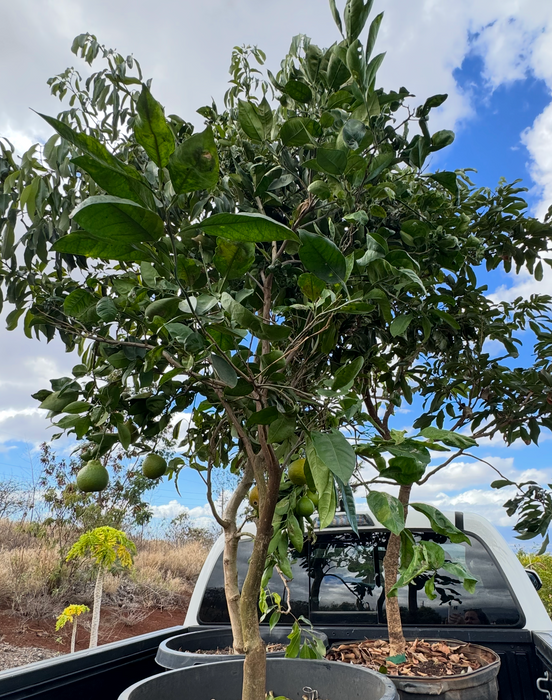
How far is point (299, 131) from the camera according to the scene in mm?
892

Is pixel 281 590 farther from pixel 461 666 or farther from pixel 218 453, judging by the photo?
pixel 218 453

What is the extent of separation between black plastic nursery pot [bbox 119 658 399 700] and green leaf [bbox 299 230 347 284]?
804 millimetres

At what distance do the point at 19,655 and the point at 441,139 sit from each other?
256 inches

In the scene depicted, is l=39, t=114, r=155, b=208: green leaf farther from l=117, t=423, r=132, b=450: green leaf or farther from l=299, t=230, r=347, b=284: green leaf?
l=117, t=423, r=132, b=450: green leaf

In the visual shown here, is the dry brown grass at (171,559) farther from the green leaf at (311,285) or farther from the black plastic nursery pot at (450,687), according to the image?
the green leaf at (311,285)

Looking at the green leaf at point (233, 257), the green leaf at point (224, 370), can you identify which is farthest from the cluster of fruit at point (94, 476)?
the green leaf at point (233, 257)

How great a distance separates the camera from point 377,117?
983 millimetres

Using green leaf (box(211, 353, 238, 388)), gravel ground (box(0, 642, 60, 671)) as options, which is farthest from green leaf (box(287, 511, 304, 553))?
gravel ground (box(0, 642, 60, 671))

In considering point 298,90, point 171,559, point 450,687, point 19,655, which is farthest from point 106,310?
point 171,559

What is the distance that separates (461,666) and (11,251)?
73.5 inches

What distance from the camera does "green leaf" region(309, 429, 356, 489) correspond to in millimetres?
641

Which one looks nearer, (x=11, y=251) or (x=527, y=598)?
(x=11, y=251)

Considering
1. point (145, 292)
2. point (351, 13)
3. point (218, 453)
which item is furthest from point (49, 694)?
point (351, 13)

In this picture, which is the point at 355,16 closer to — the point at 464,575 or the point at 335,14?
the point at 335,14
